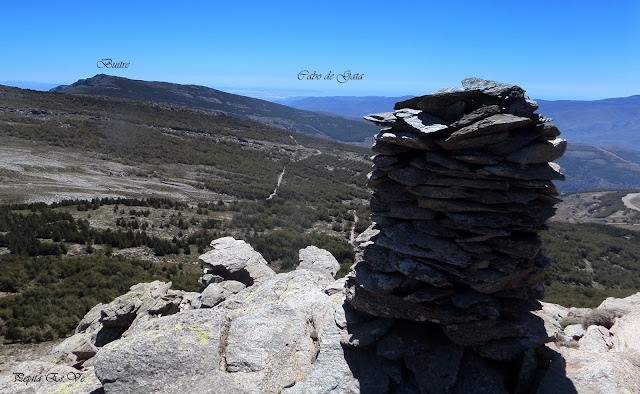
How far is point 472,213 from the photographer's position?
8953 millimetres

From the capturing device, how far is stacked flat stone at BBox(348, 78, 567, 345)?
28.6 ft

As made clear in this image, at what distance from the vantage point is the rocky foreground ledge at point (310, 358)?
28.8ft

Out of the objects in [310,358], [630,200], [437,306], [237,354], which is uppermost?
[437,306]

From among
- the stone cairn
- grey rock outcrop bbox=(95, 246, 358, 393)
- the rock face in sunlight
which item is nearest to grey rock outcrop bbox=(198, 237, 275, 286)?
grey rock outcrop bbox=(95, 246, 358, 393)

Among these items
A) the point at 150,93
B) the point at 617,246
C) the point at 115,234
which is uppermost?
the point at 150,93

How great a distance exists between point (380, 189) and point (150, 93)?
657ft

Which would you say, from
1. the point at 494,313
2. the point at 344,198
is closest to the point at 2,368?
the point at 494,313

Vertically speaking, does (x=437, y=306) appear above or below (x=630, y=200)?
above

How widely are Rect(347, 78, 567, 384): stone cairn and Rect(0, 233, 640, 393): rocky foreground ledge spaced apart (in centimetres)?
66

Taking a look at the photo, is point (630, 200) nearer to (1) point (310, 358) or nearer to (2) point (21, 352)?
(1) point (310, 358)

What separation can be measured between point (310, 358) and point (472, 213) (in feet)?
18.5

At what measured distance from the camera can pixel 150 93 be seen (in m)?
184

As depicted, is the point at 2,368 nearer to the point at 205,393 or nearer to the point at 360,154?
the point at 205,393

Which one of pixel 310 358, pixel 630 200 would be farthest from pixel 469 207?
pixel 630 200
